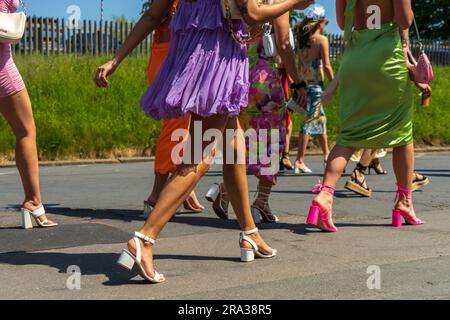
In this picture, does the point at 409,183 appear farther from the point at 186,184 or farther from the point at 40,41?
the point at 40,41

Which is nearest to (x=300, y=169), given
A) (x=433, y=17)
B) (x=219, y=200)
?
(x=219, y=200)

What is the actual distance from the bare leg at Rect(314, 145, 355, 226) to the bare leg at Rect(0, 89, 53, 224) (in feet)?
6.41

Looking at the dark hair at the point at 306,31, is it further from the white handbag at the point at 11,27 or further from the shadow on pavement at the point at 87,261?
the shadow on pavement at the point at 87,261

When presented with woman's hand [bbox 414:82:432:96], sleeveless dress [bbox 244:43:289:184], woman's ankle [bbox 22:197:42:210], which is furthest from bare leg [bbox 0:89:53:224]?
woman's hand [bbox 414:82:432:96]

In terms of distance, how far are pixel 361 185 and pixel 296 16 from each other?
11.4m

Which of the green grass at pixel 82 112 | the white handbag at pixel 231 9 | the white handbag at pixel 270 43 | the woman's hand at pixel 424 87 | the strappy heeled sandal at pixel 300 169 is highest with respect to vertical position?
the white handbag at pixel 231 9

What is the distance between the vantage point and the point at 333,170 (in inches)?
248

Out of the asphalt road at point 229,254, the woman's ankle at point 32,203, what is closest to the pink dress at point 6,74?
the woman's ankle at point 32,203

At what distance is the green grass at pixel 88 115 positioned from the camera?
1327 centimetres

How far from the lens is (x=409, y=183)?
255 inches

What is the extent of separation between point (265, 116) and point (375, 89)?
0.80 meters

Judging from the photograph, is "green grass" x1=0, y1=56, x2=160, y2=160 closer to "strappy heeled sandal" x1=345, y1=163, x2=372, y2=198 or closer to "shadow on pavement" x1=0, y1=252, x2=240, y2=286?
"strappy heeled sandal" x1=345, y1=163, x2=372, y2=198

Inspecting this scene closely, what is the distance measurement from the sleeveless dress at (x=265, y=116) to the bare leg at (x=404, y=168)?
2.77ft

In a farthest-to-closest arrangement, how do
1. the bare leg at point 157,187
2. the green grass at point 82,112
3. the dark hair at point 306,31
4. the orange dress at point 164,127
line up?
the green grass at point 82,112, the dark hair at point 306,31, the bare leg at point 157,187, the orange dress at point 164,127
